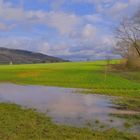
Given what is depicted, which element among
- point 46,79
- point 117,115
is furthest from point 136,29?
point 117,115

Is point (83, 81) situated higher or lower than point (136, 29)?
lower

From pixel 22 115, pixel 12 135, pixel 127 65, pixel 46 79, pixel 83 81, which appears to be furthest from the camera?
pixel 127 65

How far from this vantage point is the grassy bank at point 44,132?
15.4 meters

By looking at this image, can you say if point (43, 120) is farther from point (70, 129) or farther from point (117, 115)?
point (117, 115)

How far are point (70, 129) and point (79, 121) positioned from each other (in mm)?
3020

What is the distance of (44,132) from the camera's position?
16531mm

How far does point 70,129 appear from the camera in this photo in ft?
56.4

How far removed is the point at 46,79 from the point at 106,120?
44.8 meters

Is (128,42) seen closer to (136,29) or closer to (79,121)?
(136,29)

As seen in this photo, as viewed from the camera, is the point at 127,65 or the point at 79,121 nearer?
the point at 79,121

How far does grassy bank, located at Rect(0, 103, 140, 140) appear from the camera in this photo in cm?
1545

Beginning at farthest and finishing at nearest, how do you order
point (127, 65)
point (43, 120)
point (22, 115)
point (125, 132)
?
point (127, 65)
point (22, 115)
point (43, 120)
point (125, 132)

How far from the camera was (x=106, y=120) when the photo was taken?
20703mm

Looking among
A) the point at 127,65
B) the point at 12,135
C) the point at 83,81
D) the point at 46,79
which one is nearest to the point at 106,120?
the point at 12,135
